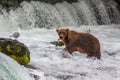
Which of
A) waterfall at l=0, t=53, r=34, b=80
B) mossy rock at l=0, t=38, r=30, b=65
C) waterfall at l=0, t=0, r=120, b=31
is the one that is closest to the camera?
waterfall at l=0, t=53, r=34, b=80

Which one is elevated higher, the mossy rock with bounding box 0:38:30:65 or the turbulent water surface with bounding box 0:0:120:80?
the mossy rock with bounding box 0:38:30:65

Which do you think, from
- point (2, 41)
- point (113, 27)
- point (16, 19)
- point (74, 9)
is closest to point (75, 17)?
point (74, 9)

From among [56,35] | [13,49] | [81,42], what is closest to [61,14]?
[56,35]

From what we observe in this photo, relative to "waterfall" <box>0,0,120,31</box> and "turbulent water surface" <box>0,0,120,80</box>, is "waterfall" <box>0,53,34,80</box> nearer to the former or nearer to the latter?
"turbulent water surface" <box>0,0,120,80</box>

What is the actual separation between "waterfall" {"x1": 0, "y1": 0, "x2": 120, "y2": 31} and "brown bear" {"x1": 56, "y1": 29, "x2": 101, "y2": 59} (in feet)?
17.3

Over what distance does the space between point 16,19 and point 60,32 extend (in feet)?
18.6

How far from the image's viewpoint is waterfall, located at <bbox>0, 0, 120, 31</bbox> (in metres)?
13.6

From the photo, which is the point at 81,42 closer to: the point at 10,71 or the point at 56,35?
the point at 10,71

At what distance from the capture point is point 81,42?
814cm

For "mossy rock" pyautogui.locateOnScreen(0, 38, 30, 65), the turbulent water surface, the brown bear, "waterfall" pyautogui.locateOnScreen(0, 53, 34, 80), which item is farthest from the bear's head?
"waterfall" pyautogui.locateOnScreen(0, 53, 34, 80)

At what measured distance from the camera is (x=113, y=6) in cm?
1792

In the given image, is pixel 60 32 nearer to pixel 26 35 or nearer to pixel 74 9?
pixel 26 35

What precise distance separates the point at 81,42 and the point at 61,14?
274 inches

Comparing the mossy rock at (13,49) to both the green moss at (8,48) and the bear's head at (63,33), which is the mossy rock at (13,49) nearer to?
the green moss at (8,48)
